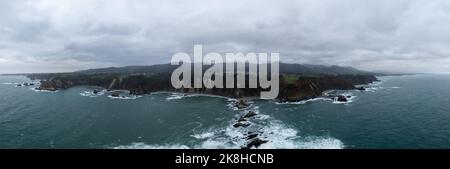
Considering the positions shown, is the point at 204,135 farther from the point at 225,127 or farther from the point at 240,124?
the point at 240,124

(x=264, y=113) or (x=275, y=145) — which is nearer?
(x=275, y=145)

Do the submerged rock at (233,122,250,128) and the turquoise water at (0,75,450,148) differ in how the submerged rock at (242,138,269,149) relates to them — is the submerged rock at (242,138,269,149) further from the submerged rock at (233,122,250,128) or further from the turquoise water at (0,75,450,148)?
→ the submerged rock at (233,122,250,128)

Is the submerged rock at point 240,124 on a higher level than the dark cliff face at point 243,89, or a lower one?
lower

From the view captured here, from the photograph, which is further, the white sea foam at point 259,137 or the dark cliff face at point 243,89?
the dark cliff face at point 243,89

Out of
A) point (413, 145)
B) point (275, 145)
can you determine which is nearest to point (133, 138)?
point (275, 145)

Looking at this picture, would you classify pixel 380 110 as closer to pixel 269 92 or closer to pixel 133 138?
pixel 269 92

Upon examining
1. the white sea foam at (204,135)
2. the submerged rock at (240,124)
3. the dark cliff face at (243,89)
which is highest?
the dark cliff face at (243,89)

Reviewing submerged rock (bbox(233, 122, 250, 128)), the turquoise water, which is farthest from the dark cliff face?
submerged rock (bbox(233, 122, 250, 128))

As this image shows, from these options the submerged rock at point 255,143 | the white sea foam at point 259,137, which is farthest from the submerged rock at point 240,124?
the submerged rock at point 255,143

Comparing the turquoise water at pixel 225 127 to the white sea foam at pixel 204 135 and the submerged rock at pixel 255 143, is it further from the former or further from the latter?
the submerged rock at pixel 255 143
